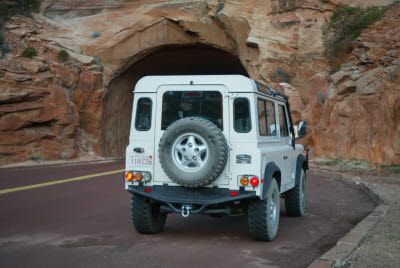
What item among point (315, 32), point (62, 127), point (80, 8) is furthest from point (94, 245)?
point (80, 8)

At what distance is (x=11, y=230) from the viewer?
285 inches

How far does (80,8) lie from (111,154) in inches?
398

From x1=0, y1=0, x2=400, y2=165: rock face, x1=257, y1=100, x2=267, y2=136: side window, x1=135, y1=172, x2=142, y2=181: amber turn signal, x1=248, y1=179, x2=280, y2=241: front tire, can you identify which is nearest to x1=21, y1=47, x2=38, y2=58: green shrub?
x1=0, y1=0, x2=400, y2=165: rock face

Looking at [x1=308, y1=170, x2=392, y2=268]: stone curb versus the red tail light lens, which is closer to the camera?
[x1=308, y1=170, x2=392, y2=268]: stone curb

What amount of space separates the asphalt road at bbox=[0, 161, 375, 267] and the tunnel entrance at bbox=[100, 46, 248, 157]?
20.1 metres

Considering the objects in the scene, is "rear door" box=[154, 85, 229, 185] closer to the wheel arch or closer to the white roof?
the white roof

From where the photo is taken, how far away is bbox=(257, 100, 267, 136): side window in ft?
22.4

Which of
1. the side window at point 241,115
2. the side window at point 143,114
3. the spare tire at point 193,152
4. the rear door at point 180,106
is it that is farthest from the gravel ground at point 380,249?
the side window at point 143,114

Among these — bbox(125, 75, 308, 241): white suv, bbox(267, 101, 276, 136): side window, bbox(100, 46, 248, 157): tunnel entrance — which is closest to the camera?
bbox(125, 75, 308, 241): white suv

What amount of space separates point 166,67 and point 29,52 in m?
13.7

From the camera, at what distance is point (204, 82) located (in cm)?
678

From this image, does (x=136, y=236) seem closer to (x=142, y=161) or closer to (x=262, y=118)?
(x=142, y=161)

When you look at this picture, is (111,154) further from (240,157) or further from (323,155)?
(240,157)

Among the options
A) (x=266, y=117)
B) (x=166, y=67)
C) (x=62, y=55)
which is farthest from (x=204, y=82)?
(x=166, y=67)
